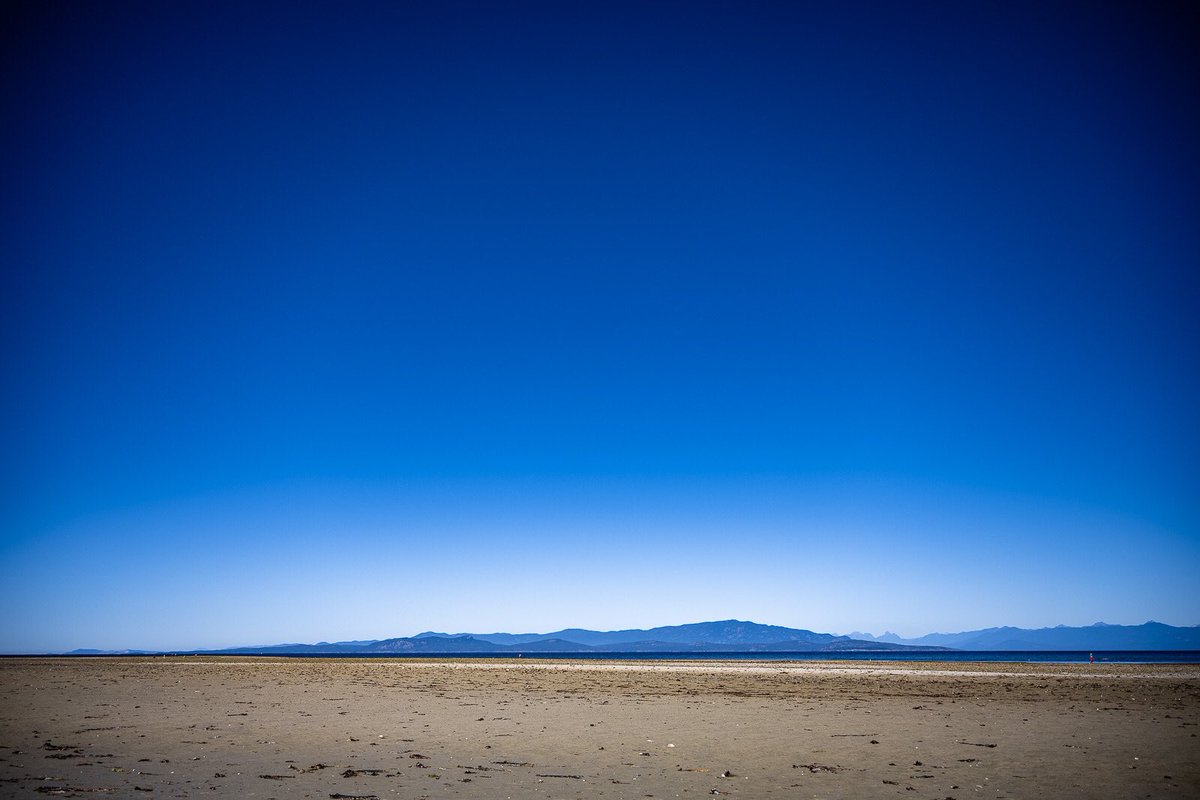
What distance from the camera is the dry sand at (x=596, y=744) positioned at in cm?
1057

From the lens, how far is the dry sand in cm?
1057

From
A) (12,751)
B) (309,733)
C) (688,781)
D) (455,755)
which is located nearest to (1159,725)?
(688,781)

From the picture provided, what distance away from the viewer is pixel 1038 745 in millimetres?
14148

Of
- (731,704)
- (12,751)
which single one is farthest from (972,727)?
(12,751)

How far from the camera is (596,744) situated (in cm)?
1445

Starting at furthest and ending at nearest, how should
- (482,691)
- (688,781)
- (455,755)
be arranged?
(482,691) < (455,755) < (688,781)

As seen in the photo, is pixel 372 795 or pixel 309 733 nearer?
pixel 372 795

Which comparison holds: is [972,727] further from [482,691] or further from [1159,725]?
[482,691]

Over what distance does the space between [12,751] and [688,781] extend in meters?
12.5

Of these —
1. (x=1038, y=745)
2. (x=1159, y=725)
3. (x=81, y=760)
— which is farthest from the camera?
(x=1159, y=725)

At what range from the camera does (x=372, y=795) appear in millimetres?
9938

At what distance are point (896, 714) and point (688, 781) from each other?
A: 11.3 m

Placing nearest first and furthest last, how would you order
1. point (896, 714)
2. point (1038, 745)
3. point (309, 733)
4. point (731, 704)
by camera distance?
1. point (1038, 745)
2. point (309, 733)
3. point (896, 714)
4. point (731, 704)

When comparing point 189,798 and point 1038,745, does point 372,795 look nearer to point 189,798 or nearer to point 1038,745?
point 189,798
